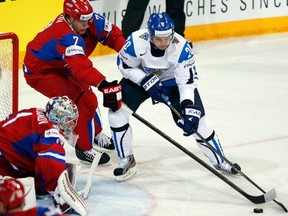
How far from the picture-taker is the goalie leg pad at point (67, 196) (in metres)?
4.16

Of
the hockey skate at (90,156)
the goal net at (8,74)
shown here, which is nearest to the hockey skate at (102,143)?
the hockey skate at (90,156)

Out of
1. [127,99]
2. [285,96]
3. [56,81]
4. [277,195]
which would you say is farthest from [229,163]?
[285,96]

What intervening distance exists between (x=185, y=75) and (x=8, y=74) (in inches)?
43.0

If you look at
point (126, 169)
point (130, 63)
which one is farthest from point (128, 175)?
point (130, 63)

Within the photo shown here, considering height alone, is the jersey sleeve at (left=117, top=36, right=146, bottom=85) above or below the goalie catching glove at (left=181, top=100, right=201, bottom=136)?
above

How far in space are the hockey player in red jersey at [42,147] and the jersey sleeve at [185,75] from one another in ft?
2.58

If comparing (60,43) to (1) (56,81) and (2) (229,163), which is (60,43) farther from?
(2) (229,163)

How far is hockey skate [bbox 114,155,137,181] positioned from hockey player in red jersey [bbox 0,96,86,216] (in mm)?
639

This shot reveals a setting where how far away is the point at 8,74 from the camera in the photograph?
5402 mm

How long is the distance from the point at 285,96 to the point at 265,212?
8.65 ft

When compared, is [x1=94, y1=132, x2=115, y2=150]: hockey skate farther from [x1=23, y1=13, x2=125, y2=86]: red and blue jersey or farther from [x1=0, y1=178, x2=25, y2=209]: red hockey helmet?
[x1=0, y1=178, x2=25, y2=209]: red hockey helmet

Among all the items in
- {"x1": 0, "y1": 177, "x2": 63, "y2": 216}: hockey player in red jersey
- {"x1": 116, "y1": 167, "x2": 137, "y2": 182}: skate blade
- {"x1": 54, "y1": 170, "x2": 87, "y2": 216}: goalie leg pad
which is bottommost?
{"x1": 116, "y1": 167, "x2": 137, "y2": 182}: skate blade

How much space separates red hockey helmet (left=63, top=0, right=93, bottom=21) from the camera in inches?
199

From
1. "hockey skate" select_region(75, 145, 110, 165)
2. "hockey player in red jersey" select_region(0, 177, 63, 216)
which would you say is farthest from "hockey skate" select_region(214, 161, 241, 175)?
"hockey player in red jersey" select_region(0, 177, 63, 216)
